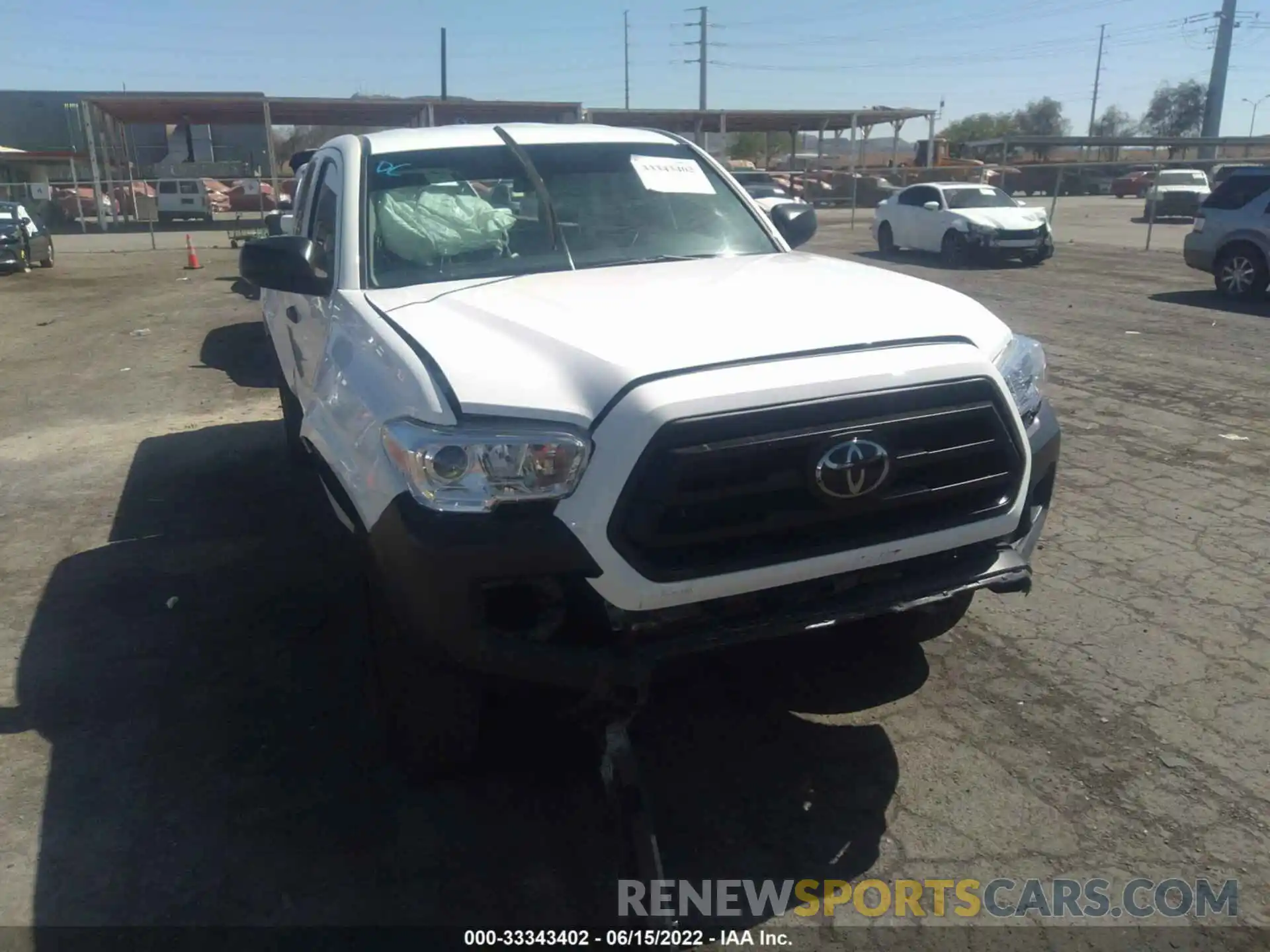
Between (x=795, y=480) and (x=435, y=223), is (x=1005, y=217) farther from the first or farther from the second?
(x=795, y=480)

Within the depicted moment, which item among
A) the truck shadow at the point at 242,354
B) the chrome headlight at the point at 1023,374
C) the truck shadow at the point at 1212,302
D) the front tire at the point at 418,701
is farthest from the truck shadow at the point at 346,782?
the truck shadow at the point at 1212,302

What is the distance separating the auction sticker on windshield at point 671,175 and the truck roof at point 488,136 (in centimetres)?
19

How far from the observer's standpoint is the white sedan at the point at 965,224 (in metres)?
18.9

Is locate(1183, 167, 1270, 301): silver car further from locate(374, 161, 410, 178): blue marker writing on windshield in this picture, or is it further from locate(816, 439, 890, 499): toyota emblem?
locate(816, 439, 890, 499): toyota emblem

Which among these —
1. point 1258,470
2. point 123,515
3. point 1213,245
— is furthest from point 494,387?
point 1213,245

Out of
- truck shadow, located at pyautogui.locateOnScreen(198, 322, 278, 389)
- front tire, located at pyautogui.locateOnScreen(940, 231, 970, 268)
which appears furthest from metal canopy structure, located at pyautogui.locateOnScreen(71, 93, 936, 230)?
truck shadow, located at pyautogui.locateOnScreen(198, 322, 278, 389)

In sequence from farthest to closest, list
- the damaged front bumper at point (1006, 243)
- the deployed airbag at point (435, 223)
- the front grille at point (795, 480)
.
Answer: the damaged front bumper at point (1006, 243)
the deployed airbag at point (435, 223)
the front grille at point (795, 480)

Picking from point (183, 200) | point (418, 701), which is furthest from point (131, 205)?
point (418, 701)

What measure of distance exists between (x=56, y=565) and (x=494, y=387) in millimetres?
3556

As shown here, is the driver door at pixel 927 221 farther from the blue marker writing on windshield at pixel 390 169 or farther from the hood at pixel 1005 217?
the blue marker writing on windshield at pixel 390 169

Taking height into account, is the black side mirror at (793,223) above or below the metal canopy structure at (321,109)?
below

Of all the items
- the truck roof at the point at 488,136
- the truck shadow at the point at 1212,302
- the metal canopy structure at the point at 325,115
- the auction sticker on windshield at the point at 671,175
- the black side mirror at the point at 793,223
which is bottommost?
the truck shadow at the point at 1212,302

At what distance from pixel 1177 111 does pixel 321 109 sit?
8123 cm

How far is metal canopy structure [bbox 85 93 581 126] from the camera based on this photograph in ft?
116
